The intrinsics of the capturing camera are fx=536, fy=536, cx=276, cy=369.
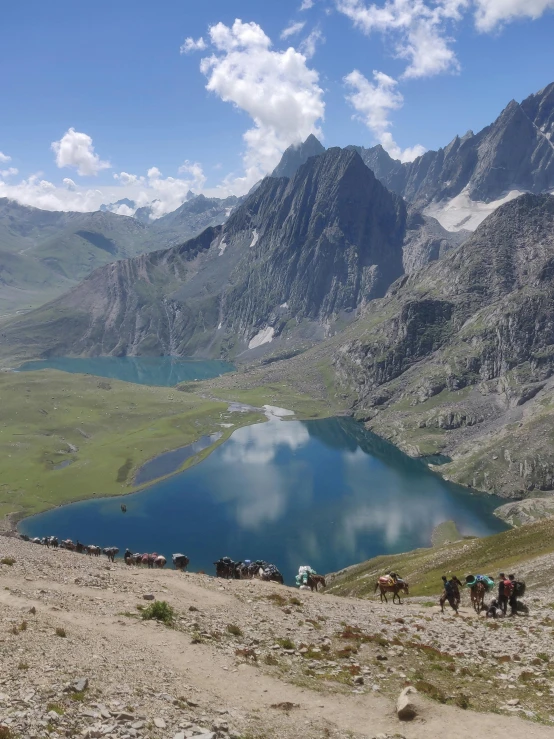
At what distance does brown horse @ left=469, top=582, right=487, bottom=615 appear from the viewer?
44.9 m

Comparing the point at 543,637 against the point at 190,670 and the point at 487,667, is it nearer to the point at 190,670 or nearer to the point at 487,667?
the point at 487,667

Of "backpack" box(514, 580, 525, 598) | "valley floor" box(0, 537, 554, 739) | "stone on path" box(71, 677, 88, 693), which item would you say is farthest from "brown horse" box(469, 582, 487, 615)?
"stone on path" box(71, 677, 88, 693)

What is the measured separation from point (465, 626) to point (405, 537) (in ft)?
451

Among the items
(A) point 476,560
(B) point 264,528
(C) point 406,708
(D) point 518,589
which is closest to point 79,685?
(C) point 406,708

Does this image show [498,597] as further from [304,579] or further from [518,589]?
[304,579]

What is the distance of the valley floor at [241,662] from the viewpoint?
22.4 meters

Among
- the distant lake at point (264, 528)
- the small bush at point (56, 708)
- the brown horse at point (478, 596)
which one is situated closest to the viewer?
the small bush at point (56, 708)

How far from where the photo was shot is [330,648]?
3375cm

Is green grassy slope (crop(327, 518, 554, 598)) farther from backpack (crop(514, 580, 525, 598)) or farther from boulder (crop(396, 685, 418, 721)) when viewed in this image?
boulder (crop(396, 685, 418, 721))

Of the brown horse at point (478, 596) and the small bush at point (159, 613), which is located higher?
the small bush at point (159, 613)

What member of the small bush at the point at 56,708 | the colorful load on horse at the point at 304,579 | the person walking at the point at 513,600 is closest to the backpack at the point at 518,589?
the person walking at the point at 513,600

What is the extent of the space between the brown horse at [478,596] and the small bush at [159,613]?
25970mm

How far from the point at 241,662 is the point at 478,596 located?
25.1 meters

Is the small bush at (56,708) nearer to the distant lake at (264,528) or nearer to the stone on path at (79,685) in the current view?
the stone on path at (79,685)
